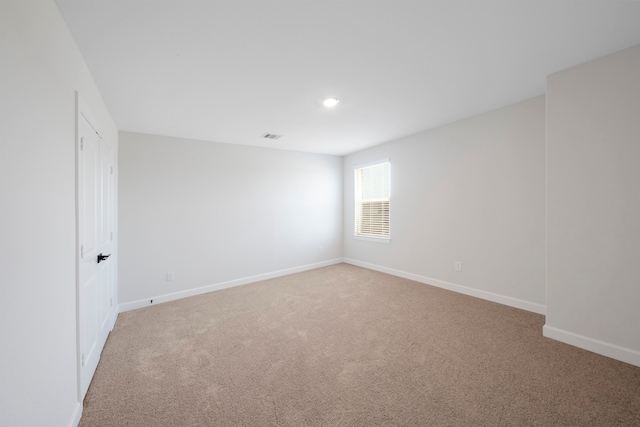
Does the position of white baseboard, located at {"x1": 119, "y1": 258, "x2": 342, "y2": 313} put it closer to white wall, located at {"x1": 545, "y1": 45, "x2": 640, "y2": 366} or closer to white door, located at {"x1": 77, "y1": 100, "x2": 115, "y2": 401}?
white door, located at {"x1": 77, "y1": 100, "x2": 115, "y2": 401}

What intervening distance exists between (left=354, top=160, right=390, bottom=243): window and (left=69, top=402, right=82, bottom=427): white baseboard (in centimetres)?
426

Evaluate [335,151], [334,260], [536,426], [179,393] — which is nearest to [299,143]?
[335,151]

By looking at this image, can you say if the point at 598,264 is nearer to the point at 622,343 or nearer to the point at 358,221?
the point at 622,343

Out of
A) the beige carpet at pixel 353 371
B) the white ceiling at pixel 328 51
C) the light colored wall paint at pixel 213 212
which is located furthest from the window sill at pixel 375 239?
the white ceiling at pixel 328 51

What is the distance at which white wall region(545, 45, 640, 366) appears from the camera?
2062 millimetres

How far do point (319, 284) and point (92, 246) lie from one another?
3.01m

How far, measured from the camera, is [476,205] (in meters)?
3.49

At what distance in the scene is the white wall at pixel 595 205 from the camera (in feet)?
6.77

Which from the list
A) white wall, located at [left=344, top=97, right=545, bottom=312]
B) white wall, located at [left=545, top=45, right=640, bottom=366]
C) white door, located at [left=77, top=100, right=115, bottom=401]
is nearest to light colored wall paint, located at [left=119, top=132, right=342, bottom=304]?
white door, located at [left=77, top=100, right=115, bottom=401]

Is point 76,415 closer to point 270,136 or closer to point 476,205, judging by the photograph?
point 270,136

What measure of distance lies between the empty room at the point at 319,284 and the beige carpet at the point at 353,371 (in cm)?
2

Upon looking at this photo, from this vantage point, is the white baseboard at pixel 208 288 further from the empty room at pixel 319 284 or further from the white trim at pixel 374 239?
the white trim at pixel 374 239

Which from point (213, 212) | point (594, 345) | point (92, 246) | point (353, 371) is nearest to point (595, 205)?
point (594, 345)

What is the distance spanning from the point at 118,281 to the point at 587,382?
490 centimetres
